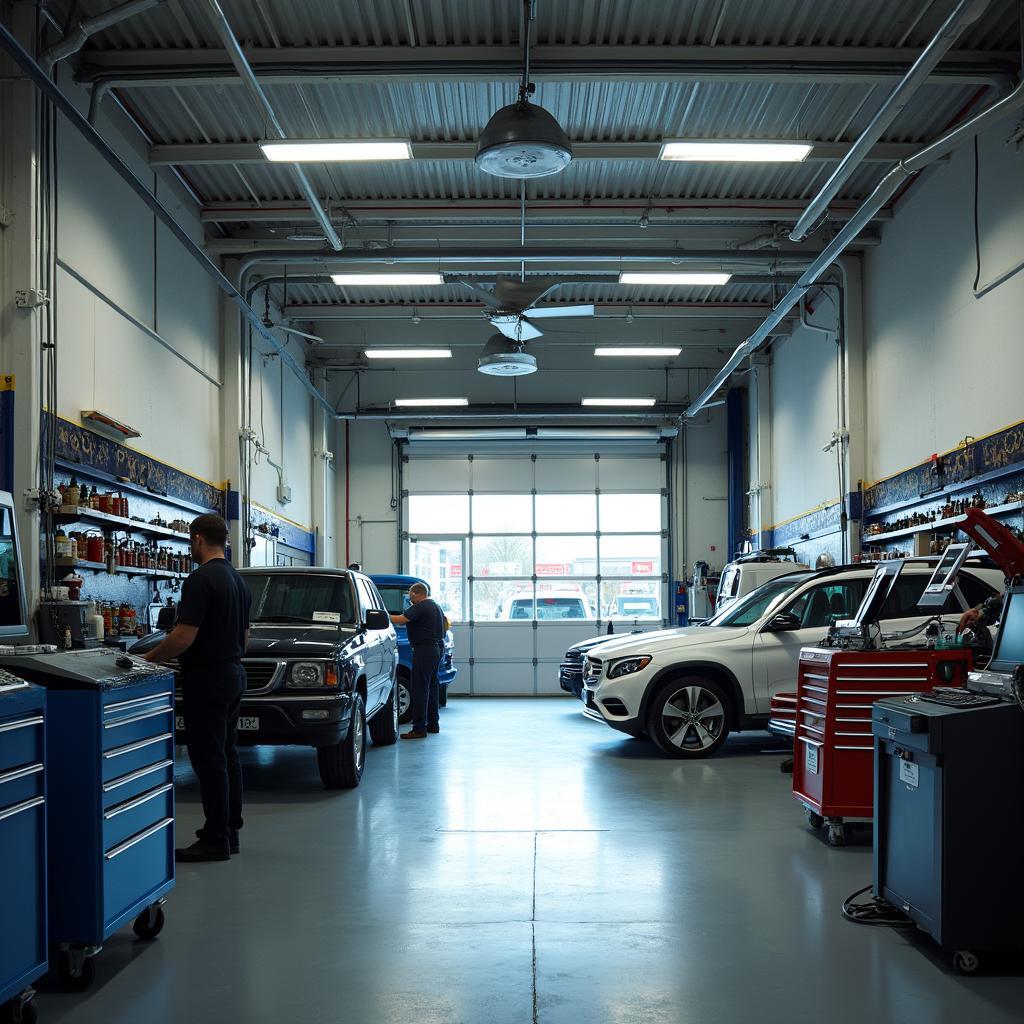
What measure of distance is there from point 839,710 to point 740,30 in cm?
594

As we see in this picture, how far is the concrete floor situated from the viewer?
12.5ft

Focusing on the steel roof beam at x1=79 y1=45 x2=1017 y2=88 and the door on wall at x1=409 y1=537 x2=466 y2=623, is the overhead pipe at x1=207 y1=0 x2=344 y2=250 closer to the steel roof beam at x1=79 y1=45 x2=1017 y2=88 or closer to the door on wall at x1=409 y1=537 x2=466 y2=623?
the steel roof beam at x1=79 y1=45 x2=1017 y2=88

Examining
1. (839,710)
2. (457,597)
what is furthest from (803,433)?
(839,710)

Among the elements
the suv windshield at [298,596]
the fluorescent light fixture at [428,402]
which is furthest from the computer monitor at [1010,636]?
the fluorescent light fixture at [428,402]

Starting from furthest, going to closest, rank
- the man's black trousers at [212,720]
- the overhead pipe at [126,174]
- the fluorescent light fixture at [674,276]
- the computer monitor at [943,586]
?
the fluorescent light fixture at [674,276] → the overhead pipe at [126,174] → the man's black trousers at [212,720] → the computer monitor at [943,586]

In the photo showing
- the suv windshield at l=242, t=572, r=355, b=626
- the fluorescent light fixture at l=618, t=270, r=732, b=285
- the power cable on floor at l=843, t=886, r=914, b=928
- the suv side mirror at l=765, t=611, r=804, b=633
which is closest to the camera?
the power cable on floor at l=843, t=886, r=914, b=928

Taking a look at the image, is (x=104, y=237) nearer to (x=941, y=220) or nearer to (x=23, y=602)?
(x=23, y=602)

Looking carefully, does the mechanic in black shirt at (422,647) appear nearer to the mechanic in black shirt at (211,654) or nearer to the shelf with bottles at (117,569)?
the shelf with bottles at (117,569)

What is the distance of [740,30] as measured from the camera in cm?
935

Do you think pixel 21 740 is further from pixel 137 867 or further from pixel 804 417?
pixel 804 417

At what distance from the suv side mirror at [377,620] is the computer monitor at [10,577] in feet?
14.5

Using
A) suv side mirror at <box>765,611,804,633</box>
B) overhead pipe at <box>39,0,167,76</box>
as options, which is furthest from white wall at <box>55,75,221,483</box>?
suv side mirror at <box>765,611,804,633</box>

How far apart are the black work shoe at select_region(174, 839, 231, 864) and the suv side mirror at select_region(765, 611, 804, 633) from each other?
5.48 metres

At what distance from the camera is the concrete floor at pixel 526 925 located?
3803mm
